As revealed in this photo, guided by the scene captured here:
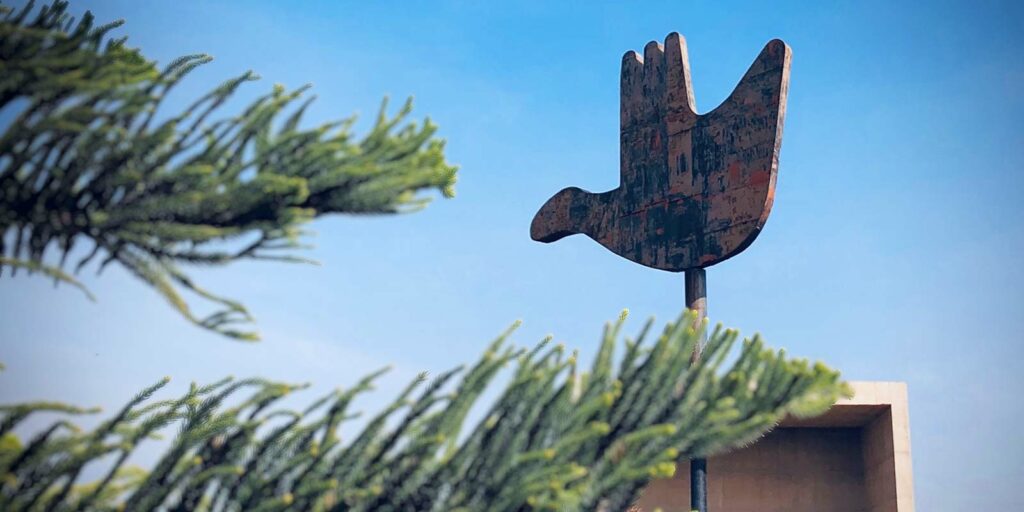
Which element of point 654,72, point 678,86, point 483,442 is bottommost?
point 483,442

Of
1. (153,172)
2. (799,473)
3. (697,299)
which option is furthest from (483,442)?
(799,473)

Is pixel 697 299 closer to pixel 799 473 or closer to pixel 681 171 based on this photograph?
pixel 681 171

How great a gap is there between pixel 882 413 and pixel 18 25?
8.84 meters

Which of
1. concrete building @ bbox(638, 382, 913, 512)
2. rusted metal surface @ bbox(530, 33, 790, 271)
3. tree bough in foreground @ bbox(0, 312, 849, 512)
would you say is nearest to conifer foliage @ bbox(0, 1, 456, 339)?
tree bough in foreground @ bbox(0, 312, 849, 512)

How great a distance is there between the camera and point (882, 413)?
10.6 meters

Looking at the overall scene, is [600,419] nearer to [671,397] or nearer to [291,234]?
[671,397]

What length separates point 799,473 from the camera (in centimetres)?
1102

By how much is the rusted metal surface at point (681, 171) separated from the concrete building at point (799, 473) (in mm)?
3333

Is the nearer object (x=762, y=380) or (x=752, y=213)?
(x=762, y=380)

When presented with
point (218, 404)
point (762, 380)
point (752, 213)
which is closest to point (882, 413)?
point (752, 213)

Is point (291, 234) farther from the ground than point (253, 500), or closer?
farther from the ground

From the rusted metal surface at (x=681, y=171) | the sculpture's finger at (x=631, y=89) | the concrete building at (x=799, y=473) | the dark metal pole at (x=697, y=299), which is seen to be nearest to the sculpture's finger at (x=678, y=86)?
the rusted metal surface at (x=681, y=171)

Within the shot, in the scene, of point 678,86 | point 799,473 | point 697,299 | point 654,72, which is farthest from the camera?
point 799,473

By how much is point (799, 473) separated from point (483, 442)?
25.8ft
